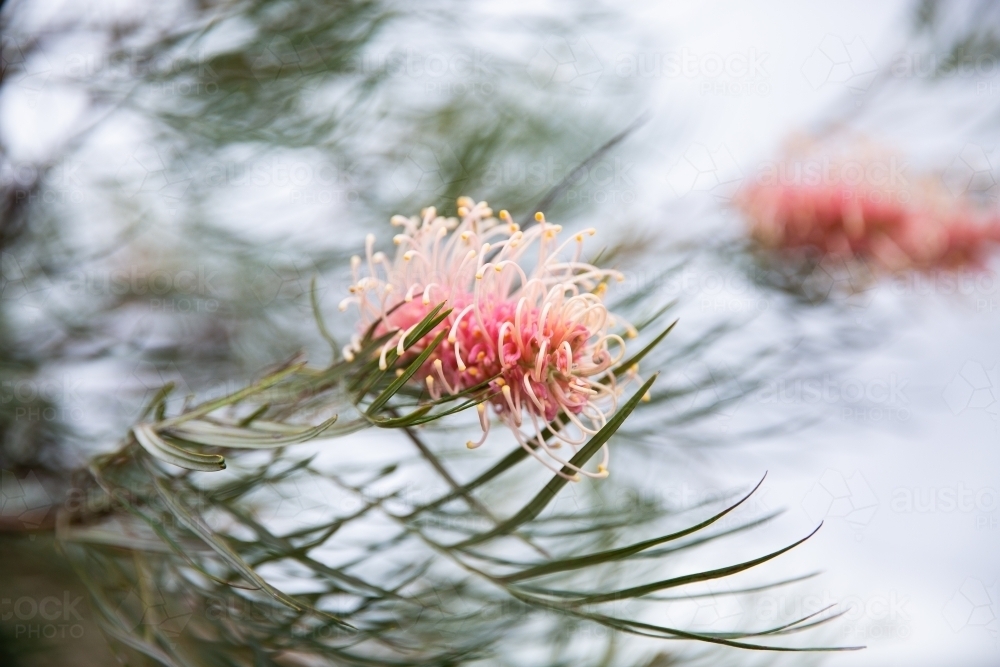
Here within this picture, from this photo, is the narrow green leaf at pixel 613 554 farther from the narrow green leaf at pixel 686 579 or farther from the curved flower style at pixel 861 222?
the curved flower style at pixel 861 222

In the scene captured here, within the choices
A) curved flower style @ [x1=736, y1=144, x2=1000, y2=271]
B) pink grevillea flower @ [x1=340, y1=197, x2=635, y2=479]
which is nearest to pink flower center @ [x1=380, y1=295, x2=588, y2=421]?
pink grevillea flower @ [x1=340, y1=197, x2=635, y2=479]

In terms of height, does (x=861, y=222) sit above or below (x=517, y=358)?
above

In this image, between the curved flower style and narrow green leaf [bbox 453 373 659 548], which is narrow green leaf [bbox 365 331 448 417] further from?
the curved flower style

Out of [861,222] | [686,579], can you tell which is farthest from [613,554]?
[861,222]

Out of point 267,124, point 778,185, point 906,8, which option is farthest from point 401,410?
point 906,8

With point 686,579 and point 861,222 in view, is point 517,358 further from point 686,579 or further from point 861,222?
point 861,222

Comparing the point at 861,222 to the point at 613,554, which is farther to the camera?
the point at 861,222

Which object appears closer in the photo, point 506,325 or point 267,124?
point 506,325

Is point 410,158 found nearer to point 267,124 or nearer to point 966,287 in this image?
point 267,124
